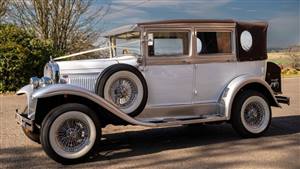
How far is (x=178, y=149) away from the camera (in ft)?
22.9

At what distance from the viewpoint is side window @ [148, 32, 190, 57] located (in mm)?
7172

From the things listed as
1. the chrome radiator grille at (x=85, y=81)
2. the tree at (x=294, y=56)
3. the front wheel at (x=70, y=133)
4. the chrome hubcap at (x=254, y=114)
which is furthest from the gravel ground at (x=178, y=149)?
the tree at (x=294, y=56)

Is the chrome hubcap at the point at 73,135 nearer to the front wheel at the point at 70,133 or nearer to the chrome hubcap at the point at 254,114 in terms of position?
the front wheel at the point at 70,133

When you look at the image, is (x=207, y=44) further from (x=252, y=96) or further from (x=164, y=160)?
(x=164, y=160)

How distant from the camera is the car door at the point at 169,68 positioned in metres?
7.11

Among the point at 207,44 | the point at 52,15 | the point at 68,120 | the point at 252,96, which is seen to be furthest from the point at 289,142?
the point at 52,15

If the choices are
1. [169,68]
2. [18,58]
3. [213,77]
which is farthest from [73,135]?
[18,58]

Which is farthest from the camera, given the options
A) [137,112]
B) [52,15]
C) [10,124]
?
[52,15]

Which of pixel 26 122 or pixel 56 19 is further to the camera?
pixel 56 19

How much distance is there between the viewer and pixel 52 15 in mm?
17984

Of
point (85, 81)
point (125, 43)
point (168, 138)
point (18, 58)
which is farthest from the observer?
point (18, 58)

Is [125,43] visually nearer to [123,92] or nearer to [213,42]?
[123,92]

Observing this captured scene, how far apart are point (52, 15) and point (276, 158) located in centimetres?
1331

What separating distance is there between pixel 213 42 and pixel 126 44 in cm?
138
